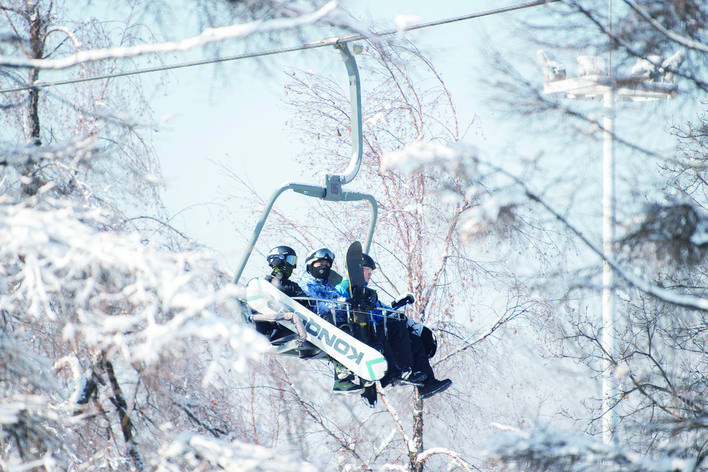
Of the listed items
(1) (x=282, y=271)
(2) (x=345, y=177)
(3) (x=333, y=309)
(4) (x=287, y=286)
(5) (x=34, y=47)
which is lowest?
(3) (x=333, y=309)

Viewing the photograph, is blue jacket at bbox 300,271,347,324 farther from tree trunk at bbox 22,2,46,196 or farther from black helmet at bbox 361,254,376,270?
tree trunk at bbox 22,2,46,196

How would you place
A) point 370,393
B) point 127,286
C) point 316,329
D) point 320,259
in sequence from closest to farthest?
point 127,286, point 316,329, point 320,259, point 370,393

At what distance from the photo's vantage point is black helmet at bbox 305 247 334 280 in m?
6.59

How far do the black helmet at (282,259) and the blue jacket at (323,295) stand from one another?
0.90 feet

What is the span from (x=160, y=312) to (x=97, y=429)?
1.53 m

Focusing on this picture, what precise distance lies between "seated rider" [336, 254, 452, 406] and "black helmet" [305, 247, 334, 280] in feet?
0.80

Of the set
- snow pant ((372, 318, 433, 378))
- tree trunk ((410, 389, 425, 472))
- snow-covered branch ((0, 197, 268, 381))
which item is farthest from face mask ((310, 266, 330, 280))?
tree trunk ((410, 389, 425, 472))

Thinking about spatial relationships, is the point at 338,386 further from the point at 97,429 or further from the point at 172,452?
the point at 172,452

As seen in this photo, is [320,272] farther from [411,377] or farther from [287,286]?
[411,377]

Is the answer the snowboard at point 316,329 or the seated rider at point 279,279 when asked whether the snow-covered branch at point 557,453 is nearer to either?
the snowboard at point 316,329

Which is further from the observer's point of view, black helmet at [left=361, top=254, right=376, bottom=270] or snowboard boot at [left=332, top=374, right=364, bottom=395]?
snowboard boot at [left=332, top=374, right=364, bottom=395]

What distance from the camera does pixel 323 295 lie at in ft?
22.1

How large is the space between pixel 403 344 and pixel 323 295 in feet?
2.66

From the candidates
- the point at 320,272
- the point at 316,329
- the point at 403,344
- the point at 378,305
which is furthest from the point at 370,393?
the point at 320,272
